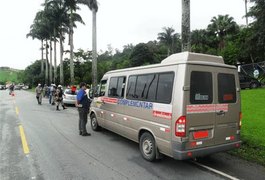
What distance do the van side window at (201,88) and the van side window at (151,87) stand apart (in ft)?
1.53

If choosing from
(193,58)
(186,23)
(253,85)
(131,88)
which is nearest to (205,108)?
(193,58)

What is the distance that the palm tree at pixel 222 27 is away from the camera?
158 feet

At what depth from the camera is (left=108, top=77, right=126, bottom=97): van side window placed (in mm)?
7872

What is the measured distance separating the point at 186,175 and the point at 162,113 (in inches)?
55.0

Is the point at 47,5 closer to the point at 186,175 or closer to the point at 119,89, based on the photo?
the point at 119,89

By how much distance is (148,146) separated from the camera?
643 cm

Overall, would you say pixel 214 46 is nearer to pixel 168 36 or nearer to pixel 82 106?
pixel 168 36

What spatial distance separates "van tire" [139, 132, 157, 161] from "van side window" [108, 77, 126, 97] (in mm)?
1689

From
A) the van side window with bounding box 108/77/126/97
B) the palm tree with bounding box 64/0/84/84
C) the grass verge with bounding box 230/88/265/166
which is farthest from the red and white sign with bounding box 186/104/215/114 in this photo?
the palm tree with bounding box 64/0/84/84

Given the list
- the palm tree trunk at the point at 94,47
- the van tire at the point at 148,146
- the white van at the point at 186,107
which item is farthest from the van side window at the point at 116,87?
the palm tree trunk at the point at 94,47

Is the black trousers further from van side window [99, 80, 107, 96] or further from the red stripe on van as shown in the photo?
the red stripe on van

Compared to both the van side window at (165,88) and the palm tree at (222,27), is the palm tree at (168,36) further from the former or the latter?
the van side window at (165,88)

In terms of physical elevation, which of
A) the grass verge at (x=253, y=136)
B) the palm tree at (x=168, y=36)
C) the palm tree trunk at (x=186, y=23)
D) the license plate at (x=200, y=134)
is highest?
the palm tree at (x=168, y=36)

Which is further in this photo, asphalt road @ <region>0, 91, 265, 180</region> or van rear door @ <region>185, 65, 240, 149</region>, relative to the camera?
van rear door @ <region>185, 65, 240, 149</region>
